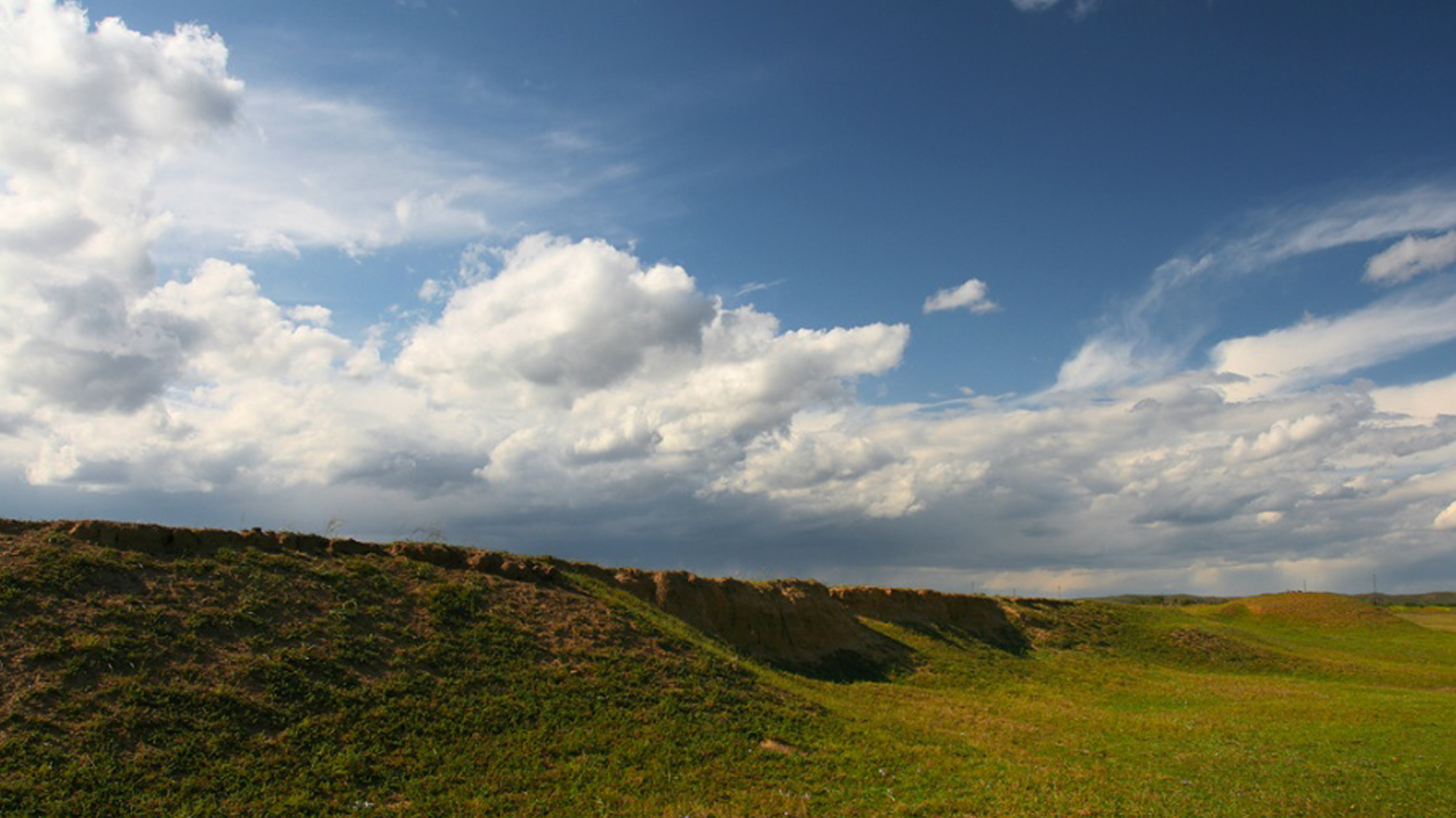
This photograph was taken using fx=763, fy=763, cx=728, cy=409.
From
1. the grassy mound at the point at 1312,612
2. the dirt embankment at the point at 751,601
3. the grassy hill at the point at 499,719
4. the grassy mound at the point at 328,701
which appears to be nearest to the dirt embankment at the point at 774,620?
the dirt embankment at the point at 751,601

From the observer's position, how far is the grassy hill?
1360 cm

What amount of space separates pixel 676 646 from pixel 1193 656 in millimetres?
35783

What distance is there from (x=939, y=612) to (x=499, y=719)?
101ft

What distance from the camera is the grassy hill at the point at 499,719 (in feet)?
44.6

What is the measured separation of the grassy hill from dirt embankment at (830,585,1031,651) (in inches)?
400

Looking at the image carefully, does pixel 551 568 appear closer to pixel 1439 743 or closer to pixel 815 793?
pixel 815 793

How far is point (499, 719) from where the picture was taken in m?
16.8

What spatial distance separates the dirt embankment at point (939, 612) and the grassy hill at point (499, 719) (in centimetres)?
1016

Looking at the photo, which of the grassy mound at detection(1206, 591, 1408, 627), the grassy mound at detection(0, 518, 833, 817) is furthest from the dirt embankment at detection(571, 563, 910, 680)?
the grassy mound at detection(1206, 591, 1408, 627)

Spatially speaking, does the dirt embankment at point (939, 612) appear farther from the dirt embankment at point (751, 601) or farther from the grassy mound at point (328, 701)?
the grassy mound at point (328, 701)

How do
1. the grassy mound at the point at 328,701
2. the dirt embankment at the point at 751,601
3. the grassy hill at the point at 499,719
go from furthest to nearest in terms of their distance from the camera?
1. the dirt embankment at the point at 751,601
2. the grassy hill at the point at 499,719
3. the grassy mound at the point at 328,701

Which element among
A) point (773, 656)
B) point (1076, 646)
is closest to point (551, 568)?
point (773, 656)

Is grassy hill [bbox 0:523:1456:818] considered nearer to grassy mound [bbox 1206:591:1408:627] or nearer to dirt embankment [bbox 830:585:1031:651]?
dirt embankment [bbox 830:585:1031:651]

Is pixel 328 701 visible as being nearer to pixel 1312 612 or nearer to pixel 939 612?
pixel 939 612
